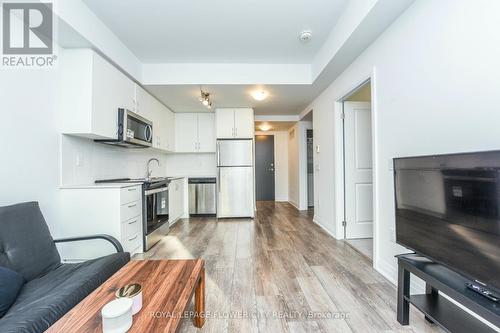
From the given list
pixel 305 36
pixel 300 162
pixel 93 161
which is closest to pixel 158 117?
pixel 93 161

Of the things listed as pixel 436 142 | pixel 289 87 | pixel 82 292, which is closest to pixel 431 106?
pixel 436 142

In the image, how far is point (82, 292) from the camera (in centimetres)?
131

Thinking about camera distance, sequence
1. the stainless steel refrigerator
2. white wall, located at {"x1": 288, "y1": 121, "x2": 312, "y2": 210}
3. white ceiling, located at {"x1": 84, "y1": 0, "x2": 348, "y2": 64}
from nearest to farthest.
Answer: white ceiling, located at {"x1": 84, "y1": 0, "x2": 348, "y2": 64} → the stainless steel refrigerator → white wall, located at {"x1": 288, "y1": 121, "x2": 312, "y2": 210}

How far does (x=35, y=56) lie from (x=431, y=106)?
11.3ft

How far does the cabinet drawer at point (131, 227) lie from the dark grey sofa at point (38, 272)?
2.12 feet

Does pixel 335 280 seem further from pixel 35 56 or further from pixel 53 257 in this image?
pixel 35 56

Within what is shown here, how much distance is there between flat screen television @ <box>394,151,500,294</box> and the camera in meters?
0.99

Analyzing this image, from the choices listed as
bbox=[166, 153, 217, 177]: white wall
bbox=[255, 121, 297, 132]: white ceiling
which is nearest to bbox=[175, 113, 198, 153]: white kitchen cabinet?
bbox=[166, 153, 217, 177]: white wall

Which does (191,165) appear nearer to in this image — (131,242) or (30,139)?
(131,242)

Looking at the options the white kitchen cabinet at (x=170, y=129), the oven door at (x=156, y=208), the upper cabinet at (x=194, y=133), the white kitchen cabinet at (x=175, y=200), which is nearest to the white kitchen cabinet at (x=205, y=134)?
the upper cabinet at (x=194, y=133)

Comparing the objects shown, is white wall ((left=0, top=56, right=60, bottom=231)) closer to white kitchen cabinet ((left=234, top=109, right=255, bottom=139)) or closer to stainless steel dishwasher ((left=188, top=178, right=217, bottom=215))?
stainless steel dishwasher ((left=188, top=178, right=217, bottom=215))

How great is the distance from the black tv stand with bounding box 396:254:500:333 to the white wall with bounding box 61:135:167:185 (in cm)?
317

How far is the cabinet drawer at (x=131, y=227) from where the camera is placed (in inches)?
97.7

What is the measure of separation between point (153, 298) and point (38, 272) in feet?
3.48
